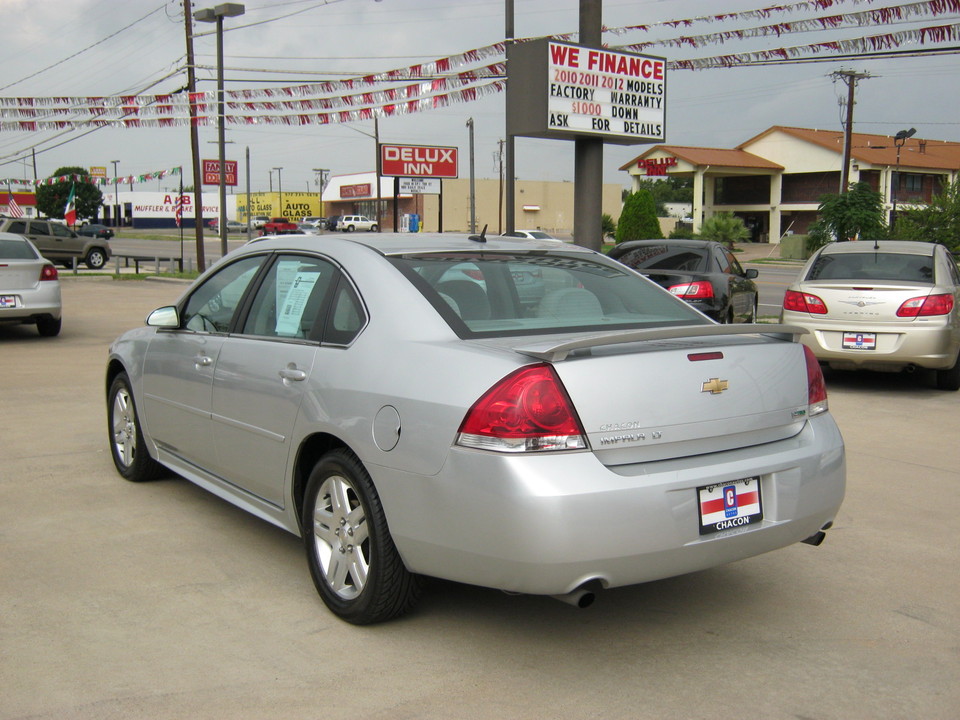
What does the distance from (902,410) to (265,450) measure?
6.80 metres

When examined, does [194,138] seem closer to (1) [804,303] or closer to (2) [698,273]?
(2) [698,273]

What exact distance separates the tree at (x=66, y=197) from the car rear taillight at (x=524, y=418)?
104175mm

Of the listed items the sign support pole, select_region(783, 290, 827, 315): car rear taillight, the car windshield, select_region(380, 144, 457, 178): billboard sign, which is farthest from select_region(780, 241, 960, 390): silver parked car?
select_region(380, 144, 457, 178): billboard sign

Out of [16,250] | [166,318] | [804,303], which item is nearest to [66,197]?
[16,250]

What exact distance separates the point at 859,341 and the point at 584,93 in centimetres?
639

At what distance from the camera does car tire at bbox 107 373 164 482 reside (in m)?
6.03

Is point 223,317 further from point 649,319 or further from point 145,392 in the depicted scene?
point 649,319

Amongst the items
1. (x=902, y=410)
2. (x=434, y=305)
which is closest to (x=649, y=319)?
(x=434, y=305)

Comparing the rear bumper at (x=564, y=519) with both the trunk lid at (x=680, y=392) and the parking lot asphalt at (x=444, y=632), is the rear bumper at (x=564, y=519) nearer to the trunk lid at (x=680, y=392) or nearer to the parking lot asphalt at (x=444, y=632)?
the trunk lid at (x=680, y=392)

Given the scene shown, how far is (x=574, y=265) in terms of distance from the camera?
4723 millimetres

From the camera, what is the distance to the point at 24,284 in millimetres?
13484

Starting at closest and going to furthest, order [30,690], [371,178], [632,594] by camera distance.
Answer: [30,690], [632,594], [371,178]

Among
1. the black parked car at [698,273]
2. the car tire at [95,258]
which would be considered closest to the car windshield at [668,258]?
the black parked car at [698,273]

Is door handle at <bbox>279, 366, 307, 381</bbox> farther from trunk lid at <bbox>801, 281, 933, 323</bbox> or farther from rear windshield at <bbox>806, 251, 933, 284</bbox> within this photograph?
rear windshield at <bbox>806, 251, 933, 284</bbox>
